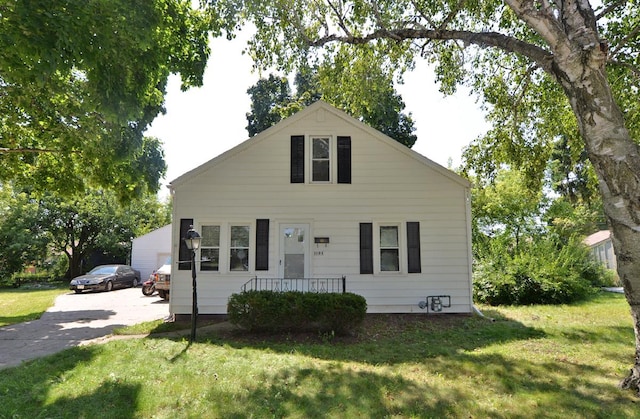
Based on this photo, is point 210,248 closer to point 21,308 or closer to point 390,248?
point 390,248

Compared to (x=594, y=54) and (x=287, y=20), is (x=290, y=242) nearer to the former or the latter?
(x=287, y=20)

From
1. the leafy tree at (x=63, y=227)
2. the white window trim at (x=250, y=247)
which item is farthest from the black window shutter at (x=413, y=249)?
the leafy tree at (x=63, y=227)

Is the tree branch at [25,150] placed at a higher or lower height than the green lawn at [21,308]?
higher

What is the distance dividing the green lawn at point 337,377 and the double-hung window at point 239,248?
92.5 inches

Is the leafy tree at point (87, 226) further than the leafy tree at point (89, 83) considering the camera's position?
Yes

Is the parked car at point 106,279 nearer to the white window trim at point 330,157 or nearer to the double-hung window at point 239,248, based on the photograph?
the double-hung window at point 239,248

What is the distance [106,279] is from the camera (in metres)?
18.8

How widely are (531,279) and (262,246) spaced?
8877mm

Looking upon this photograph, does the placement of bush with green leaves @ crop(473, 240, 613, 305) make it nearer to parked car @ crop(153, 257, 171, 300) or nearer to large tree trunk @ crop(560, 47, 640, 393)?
large tree trunk @ crop(560, 47, 640, 393)

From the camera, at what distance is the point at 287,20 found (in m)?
8.47

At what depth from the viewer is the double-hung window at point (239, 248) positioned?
1012cm

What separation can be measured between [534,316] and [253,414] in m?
8.70

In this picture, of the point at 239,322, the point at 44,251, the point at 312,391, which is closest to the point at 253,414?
the point at 312,391

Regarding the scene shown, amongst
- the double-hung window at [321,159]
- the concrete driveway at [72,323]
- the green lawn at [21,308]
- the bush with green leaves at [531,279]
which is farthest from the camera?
the bush with green leaves at [531,279]
